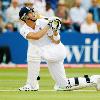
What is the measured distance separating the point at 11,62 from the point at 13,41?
A: 0.75 m

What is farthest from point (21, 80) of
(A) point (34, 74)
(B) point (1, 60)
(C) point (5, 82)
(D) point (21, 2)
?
(D) point (21, 2)

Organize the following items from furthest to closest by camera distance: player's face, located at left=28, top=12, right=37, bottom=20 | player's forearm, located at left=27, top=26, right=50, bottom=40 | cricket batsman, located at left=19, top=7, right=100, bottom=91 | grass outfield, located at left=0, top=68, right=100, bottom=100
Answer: player's face, located at left=28, top=12, right=37, bottom=20 < cricket batsman, located at left=19, top=7, right=100, bottom=91 < player's forearm, located at left=27, top=26, right=50, bottom=40 < grass outfield, located at left=0, top=68, right=100, bottom=100

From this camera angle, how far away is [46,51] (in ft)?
37.1

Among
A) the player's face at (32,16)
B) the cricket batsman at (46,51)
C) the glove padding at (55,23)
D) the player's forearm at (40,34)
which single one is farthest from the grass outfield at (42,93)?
the player's face at (32,16)

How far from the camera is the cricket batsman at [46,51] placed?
1111 centimetres

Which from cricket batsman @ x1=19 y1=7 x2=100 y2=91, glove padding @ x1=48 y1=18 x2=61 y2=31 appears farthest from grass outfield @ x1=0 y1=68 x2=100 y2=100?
glove padding @ x1=48 y1=18 x2=61 y2=31

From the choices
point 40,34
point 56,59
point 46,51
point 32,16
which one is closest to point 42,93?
point 56,59

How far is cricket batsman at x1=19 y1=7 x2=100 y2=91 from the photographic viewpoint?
11.1 metres

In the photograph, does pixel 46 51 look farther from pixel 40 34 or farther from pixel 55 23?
pixel 55 23

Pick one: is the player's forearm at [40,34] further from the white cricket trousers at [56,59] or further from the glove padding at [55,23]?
the white cricket trousers at [56,59]

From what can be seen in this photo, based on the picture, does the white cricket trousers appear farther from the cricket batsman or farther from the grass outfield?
the grass outfield

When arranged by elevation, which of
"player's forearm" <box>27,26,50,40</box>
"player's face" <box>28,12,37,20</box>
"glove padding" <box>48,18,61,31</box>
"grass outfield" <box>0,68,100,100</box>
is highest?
"player's face" <box>28,12,37,20</box>

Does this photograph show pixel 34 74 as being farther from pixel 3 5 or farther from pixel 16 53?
pixel 3 5

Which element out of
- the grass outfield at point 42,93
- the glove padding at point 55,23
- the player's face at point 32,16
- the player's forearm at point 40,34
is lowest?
the grass outfield at point 42,93
